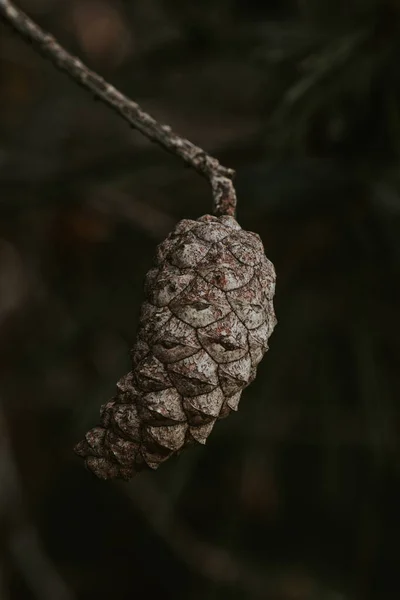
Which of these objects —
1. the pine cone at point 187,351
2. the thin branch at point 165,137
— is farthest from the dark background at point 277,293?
the pine cone at point 187,351

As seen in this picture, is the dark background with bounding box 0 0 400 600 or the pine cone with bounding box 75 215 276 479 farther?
the dark background with bounding box 0 0 400 600

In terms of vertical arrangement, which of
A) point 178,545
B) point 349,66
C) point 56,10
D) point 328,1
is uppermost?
point 56,10

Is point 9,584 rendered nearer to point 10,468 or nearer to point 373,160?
point 10,468

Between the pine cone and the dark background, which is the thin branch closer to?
the pine cone

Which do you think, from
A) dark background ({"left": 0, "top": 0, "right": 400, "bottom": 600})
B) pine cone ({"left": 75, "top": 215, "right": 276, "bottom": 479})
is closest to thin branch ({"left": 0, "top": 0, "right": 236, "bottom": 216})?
pine cone ({"left": 75, "top": 215, "right": 276, "bottom": 479})

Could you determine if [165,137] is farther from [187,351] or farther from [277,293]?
[277,293]

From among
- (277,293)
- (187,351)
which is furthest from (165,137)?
(277,293)

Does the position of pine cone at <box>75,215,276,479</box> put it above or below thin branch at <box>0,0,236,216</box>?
below

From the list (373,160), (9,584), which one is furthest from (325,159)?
(9,584)
